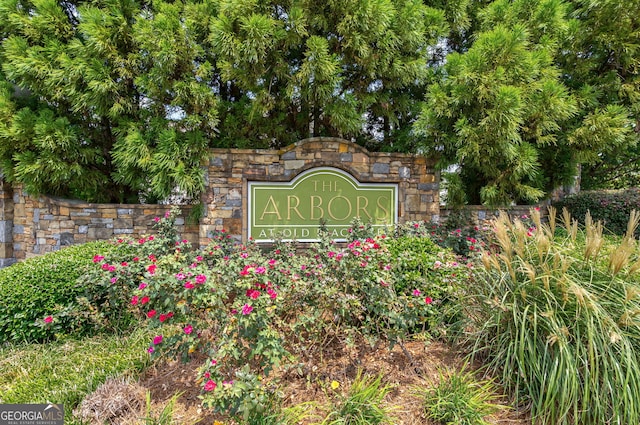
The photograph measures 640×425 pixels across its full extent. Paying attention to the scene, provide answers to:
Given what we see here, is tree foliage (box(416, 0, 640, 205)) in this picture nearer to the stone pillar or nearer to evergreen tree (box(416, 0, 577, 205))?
evergreen tree (box(416, 0, 577, 205))

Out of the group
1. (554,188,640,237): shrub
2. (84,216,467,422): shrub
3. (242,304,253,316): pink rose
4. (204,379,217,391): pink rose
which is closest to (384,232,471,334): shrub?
(84,216,467,422): shrub

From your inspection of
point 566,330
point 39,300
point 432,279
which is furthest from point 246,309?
point 39,300

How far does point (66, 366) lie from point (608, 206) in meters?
10.1

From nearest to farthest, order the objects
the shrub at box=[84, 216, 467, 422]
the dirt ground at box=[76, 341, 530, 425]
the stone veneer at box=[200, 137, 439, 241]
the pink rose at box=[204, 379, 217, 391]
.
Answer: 1. the pink rose at box=[204, 379, 217, 391]
2. the shrub at box=[84, 216, 467, 422]
3. the dirt ground at box=[76, 341, 530, 425]
4. the stone veneer at box=[200, 137, 439, 241]

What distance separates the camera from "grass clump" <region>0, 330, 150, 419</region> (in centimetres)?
219

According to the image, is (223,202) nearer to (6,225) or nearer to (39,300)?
(39,300)

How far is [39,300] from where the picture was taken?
302 cm

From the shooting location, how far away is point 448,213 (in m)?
5.90

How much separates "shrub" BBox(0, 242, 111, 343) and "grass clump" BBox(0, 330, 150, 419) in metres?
0.14

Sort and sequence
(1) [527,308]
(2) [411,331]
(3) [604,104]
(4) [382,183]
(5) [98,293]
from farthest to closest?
(3) [604,104] < (4) [382,183] < (5) [98,293] < (2) [411,331] < (1) [527,308]

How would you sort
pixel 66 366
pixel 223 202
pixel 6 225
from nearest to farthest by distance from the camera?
1. pixel 66 366
2. pixel 223 202
3. pixel 6 225

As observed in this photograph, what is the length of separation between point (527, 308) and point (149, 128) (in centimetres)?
550

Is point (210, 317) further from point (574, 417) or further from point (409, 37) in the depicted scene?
point (409, 37)

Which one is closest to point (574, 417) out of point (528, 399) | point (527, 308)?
point (528, 399)
